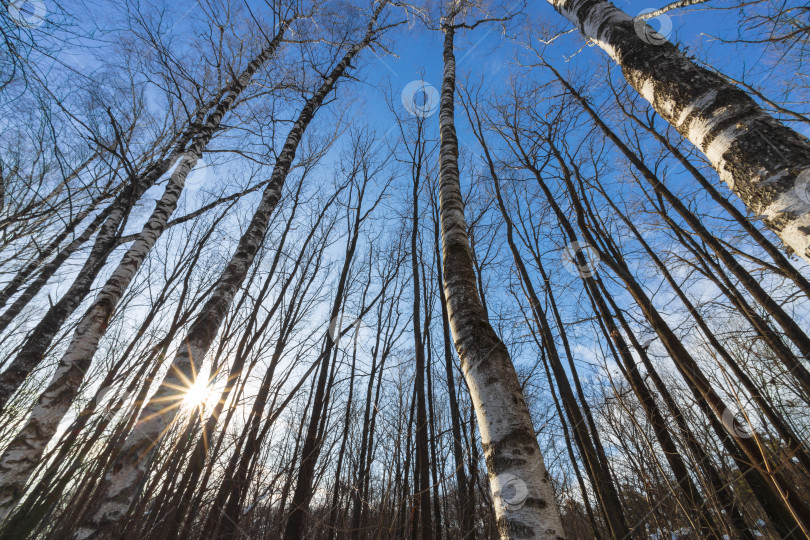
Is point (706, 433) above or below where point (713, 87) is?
below

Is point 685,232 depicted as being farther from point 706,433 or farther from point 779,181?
point 779,181

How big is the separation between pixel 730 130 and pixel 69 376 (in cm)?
528

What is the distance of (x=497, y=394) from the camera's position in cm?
133

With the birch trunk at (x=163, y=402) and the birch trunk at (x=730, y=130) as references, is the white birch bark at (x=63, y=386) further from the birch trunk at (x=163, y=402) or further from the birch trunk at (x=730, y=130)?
the birch trunk at (x=730, y=130)

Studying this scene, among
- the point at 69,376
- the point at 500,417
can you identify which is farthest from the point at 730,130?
the point at 69,376

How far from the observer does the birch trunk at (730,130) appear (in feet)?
3.34

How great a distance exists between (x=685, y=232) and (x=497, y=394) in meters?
6.55

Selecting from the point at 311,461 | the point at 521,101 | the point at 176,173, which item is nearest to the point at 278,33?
the point at 176,173

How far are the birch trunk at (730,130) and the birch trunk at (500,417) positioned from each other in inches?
42.2

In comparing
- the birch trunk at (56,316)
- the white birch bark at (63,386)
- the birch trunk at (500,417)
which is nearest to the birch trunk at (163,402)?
the white birch bark at (63,386)

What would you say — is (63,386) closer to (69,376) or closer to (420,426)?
(69,376)

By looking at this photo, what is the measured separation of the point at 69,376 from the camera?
3066 millimetres

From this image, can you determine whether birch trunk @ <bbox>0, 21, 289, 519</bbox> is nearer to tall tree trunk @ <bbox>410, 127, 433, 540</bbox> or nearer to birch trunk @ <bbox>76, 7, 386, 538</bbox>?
birch trunk @ <bbox>76, 7, 386, 538</bbox>

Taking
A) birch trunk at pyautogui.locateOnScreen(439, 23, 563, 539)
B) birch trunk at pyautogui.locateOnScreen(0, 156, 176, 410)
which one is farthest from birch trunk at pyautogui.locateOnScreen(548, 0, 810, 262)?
birch trunk at pyautogui.locateOnScreen(0, 156, 176, 410)
